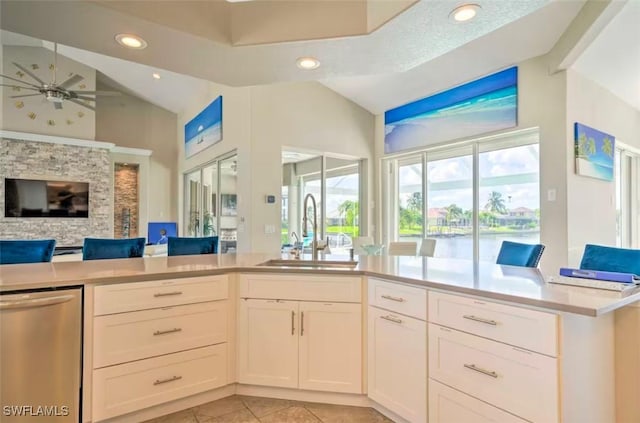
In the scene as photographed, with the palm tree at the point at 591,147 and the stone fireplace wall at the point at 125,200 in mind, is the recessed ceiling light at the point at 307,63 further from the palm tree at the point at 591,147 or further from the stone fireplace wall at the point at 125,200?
the stone fireplace wall at the point at 125,200

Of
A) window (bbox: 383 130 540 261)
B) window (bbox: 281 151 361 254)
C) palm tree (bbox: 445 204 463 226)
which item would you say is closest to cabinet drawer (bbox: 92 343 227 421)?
window (bbox: 281 151 361 254)

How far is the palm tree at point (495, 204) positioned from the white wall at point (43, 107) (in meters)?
8.33

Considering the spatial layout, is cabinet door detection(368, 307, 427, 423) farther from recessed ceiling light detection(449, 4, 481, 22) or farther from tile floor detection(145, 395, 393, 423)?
recessed ceiling light detection(449, 4, 481, 22)

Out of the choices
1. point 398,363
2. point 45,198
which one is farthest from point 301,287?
point 45,198

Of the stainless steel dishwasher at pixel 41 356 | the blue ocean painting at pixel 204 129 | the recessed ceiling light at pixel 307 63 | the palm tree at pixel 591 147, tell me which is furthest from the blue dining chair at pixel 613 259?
the blue ocean painting at pixel 204 129

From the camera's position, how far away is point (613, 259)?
192 centimetres

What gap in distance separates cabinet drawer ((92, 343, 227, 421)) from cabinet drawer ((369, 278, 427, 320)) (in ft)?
3.46

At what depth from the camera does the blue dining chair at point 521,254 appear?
2.37 m

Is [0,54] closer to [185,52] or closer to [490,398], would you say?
[185,52]

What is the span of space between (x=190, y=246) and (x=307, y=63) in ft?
6.44

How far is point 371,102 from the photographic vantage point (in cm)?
583

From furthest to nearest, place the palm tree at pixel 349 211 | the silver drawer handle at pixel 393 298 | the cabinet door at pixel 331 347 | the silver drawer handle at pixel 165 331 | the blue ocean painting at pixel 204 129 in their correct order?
the palm tree at pixel 349 211, the blue ocean painting at pixel 204 129, the cabinet door at pixel 331 347, the silver drawer handle at pixel 165 331, the silver drawer handle at pixel 393 298

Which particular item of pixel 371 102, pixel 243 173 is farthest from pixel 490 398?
pixel 371 102

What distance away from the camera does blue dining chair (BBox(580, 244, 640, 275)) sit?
1.84 meters
